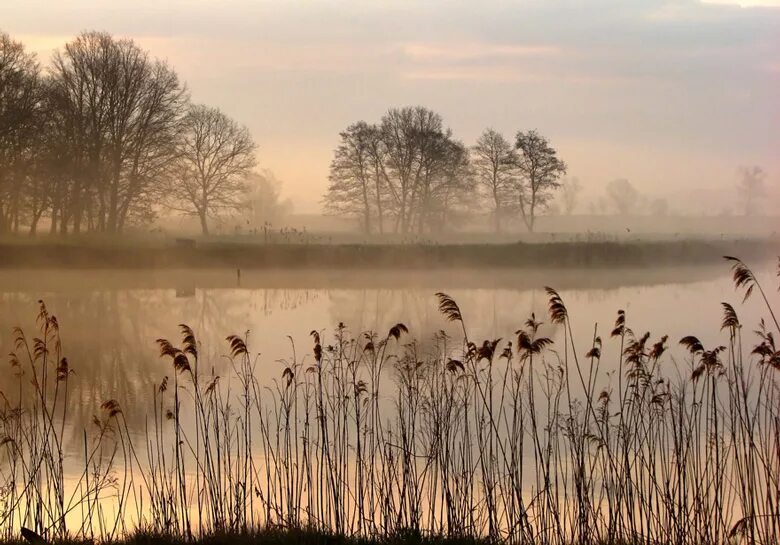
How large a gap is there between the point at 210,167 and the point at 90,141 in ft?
20.0

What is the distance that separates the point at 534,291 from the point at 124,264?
15.6 meters

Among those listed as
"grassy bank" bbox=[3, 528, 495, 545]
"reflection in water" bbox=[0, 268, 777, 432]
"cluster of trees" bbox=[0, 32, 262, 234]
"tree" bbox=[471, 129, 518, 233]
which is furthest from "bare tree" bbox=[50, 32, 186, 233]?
"grassy bank" bbox=[3, 528, 495, 545]

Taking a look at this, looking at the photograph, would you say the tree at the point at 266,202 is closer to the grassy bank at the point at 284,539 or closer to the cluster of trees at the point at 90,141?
the cluster of trees at the point at 90,141

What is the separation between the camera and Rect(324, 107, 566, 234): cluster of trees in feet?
→ 145

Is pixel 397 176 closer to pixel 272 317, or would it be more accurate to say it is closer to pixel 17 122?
pixel 17 122

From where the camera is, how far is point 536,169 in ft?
151

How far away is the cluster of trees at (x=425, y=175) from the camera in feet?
145

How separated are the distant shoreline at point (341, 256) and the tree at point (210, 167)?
301cm

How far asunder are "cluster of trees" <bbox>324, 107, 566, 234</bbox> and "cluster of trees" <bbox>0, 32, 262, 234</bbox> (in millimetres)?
9468

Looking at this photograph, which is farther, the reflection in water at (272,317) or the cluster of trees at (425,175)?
the cluster of trees at (425,175)

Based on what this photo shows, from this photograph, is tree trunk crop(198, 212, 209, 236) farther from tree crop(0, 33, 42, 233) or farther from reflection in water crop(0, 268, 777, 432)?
reflection in water crop(0, 268, 777, 432)

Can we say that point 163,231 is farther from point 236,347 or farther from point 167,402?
point 236,347

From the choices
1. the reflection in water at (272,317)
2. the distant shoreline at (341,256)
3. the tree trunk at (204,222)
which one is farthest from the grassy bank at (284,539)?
the tree trunk at (204,222)

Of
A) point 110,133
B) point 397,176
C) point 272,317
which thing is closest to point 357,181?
point 397,176
